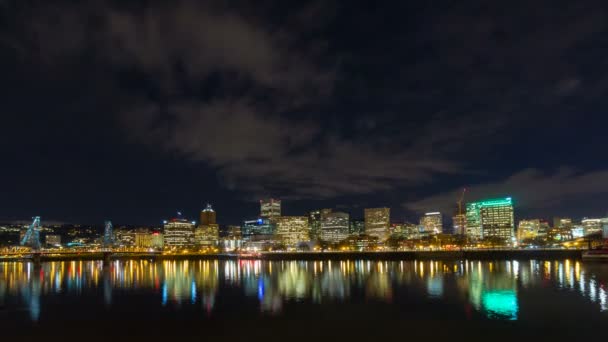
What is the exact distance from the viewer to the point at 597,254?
282 ft


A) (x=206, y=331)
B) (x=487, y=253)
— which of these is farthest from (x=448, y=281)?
(x=487, y=253)

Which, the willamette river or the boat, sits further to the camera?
the boat

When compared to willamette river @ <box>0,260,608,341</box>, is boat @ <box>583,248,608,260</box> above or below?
below

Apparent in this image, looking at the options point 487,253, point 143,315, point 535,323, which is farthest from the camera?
A: point 487,253

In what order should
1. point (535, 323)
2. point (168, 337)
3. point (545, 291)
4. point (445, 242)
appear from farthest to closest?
point (445, 242) → point (545, 291) → point (535, 323) → point (168, 337)

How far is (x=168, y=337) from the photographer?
2241cm

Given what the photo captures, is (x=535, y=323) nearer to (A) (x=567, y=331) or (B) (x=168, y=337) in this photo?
(A) (x=567, y=331)

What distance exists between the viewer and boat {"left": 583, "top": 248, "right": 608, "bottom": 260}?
83.7 metres

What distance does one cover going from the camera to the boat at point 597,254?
83662mm

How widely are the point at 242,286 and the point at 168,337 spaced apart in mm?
23073

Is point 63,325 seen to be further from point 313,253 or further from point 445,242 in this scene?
point 445,242

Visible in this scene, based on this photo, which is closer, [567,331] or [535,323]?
[567,331]

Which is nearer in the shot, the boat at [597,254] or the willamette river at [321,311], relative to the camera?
the willamette river at [321,311]

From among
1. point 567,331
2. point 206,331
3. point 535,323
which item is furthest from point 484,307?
point 206,331
